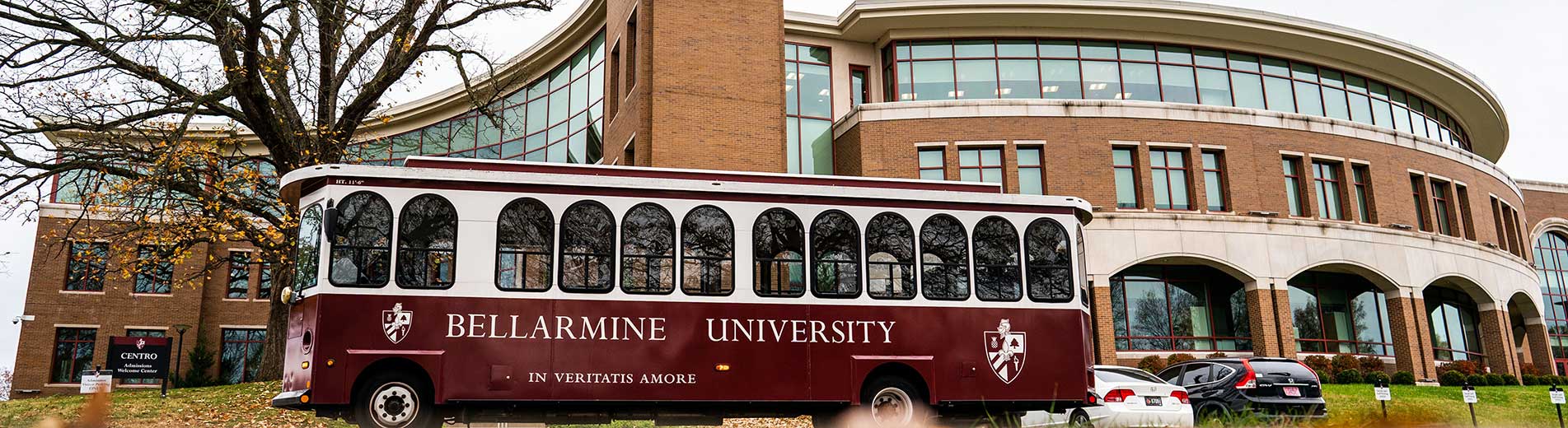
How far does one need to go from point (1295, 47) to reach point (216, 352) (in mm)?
37819

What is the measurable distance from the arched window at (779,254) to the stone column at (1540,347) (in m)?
36.1

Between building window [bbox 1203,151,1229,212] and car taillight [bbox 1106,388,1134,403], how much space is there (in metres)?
17.6

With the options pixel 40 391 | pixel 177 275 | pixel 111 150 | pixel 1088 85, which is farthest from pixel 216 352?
pixel 1088 85

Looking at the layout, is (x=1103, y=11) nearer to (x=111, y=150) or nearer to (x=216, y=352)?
(x=111, y=150)

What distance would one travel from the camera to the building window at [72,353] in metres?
38.2

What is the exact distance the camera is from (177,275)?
39.6m

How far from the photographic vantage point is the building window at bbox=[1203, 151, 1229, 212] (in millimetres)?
29203

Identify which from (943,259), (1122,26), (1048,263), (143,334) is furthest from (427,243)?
(143,334)

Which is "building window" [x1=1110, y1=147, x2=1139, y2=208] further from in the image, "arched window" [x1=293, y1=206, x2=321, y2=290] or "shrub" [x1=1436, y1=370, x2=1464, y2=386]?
"arched window" [x1=293, y1=206, x2=321, y2=290]

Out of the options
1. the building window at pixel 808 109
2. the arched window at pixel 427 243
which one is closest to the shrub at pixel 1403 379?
the building window at pixel 808 109

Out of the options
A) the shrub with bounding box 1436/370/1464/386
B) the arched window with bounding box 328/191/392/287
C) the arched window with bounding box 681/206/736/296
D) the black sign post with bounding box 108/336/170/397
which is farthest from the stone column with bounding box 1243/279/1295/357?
the black sign post with bounding box 108/336/170/397

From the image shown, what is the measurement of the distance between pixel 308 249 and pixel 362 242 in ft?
2.06

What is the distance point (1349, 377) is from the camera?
27.5 meters

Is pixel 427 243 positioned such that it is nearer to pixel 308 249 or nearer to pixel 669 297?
pixel 308 249
